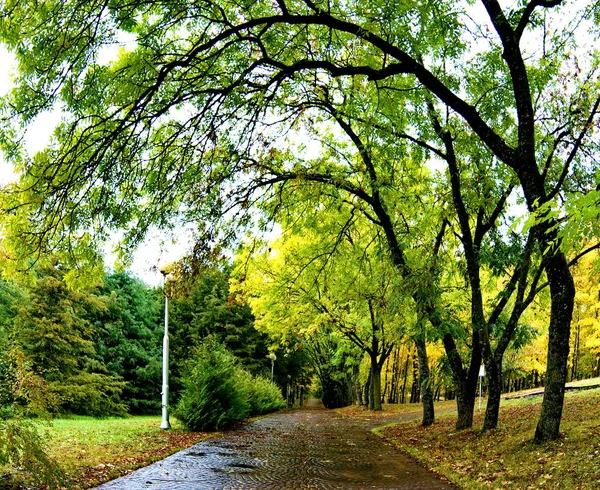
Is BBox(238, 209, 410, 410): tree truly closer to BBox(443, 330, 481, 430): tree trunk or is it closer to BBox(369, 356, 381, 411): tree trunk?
BBox(369, 356, 381, 411): tree trunk

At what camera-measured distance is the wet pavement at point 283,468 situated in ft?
24.9

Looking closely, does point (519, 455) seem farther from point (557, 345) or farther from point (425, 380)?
point (425, 380)

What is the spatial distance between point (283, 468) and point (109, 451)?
10.7 ft

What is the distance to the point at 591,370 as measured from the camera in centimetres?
4309

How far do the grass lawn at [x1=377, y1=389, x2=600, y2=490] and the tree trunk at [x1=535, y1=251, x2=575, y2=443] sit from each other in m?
0.31

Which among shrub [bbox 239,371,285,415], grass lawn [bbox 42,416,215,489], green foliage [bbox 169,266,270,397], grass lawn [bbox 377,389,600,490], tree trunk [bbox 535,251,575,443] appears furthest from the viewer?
green foliage [bbox 169,266,270,397]

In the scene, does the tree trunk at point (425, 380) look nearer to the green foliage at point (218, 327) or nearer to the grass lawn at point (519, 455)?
the grass lawn at point (519, 455)

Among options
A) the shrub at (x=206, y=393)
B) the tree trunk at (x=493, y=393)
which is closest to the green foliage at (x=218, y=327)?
the shrub at (x=206, y=393)

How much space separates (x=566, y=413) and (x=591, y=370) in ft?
118

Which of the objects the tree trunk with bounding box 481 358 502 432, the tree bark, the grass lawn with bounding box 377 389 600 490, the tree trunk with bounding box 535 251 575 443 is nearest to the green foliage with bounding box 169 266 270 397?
the tree bark

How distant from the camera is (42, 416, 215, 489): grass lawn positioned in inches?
294

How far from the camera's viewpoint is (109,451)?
989 centimetres

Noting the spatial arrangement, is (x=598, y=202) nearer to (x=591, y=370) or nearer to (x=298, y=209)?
(x=298, y=209)

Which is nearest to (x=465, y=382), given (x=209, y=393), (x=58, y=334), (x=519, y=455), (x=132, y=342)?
(x=519, y=455)
